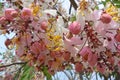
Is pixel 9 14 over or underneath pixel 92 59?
over

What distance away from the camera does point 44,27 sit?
40.9 inches

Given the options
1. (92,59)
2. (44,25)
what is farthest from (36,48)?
(92,59)

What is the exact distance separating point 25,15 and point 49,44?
133mm

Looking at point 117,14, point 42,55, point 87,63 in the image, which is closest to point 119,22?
point 117,14

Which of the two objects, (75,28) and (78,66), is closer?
(75,28)

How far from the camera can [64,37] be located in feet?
3.45

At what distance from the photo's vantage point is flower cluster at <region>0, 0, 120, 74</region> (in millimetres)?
1004

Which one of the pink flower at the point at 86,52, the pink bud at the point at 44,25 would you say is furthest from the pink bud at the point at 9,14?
the pink flower at the point at 86,52

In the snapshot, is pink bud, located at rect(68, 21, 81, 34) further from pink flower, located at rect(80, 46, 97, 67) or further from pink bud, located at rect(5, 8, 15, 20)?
pink bud, located at rect(5, 8, 15, 20)

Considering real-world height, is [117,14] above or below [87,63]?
above

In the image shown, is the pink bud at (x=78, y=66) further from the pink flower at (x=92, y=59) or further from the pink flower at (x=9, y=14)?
the pink flower at (x=9, y=14)

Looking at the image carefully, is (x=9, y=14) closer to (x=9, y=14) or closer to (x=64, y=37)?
(x=9, y=14)

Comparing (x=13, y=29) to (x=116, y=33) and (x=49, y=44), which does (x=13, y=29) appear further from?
(x=116, y=33)

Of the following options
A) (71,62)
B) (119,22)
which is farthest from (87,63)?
(119,22)
